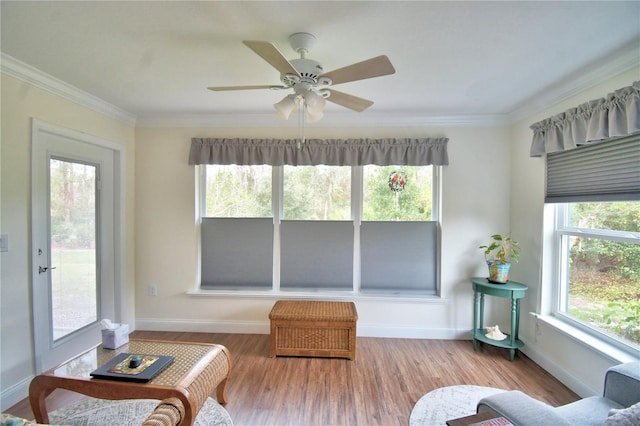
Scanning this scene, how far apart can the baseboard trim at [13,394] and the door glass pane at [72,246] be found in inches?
15.2

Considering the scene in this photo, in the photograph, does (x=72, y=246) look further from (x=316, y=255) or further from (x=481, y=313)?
(x=481, y=313)

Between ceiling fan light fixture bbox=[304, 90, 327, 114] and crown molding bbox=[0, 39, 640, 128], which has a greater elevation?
crown molding bbox=[0, 39, 640, 128]

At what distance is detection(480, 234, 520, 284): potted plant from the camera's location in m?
2.77

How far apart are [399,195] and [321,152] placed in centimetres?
104

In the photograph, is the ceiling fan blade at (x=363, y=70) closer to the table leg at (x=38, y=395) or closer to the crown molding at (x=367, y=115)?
the crown molding at (x=367, y=115)

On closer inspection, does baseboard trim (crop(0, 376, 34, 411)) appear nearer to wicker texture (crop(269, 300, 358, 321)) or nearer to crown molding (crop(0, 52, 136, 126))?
wicker texture (crop(269, 300, 358, 321))

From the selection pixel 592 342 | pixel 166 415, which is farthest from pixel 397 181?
pixel 166 415

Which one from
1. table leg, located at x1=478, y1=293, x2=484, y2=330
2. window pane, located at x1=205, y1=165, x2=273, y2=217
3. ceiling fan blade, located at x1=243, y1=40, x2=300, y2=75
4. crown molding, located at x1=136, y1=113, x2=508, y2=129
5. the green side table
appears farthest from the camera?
window pane, located at x1=205, y1=165, x2=273, y2=217

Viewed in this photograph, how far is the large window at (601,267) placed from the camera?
1.92 m

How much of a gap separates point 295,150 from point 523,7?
221 cm

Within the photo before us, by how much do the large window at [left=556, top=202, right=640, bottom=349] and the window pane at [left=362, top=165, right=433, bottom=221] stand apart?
1.22m

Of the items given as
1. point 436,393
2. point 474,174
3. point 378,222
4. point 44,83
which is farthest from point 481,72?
point 44,83

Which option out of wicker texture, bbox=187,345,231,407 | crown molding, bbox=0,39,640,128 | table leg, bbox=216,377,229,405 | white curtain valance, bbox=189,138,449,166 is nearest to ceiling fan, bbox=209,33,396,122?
white curtain valance, bbox=189,138,449,166

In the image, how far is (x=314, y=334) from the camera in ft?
8.80
